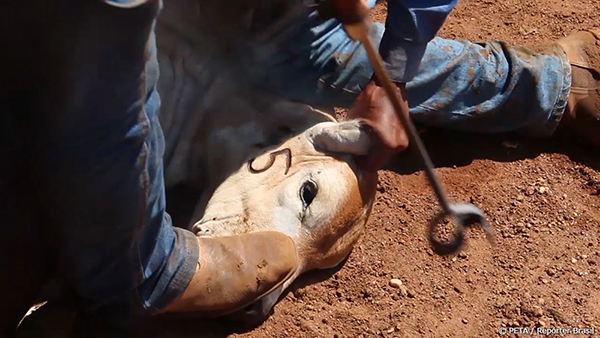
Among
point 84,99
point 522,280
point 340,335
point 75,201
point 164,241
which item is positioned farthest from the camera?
point 522,280

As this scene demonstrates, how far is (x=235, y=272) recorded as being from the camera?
135cm

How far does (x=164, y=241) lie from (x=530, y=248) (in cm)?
85

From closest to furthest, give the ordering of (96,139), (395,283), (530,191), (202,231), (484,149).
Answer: (96,139) → (202,231) → (395,283) → (530,191) → (484,149)

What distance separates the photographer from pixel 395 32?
159 cm

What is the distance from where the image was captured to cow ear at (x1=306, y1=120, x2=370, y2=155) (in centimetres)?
152

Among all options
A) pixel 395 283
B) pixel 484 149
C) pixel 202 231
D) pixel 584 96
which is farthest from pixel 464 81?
pixel 202 231

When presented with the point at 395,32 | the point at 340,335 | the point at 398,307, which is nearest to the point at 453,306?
the point at 398,307

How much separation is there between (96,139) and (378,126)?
2.12 feet

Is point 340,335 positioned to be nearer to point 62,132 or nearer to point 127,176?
point 127,176

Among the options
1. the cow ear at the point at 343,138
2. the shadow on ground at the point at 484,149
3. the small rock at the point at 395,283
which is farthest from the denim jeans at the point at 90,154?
the shadow on ground at the point at 484,149

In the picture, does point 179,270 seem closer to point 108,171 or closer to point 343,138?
point 108,171

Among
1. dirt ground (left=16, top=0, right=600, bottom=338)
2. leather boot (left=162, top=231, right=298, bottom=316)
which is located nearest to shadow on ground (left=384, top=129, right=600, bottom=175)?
dirt ground (left=16, top=0, right=600, bottom=338)

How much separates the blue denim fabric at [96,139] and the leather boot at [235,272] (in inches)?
2.4

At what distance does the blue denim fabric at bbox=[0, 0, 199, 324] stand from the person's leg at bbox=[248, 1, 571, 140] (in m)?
0.68
